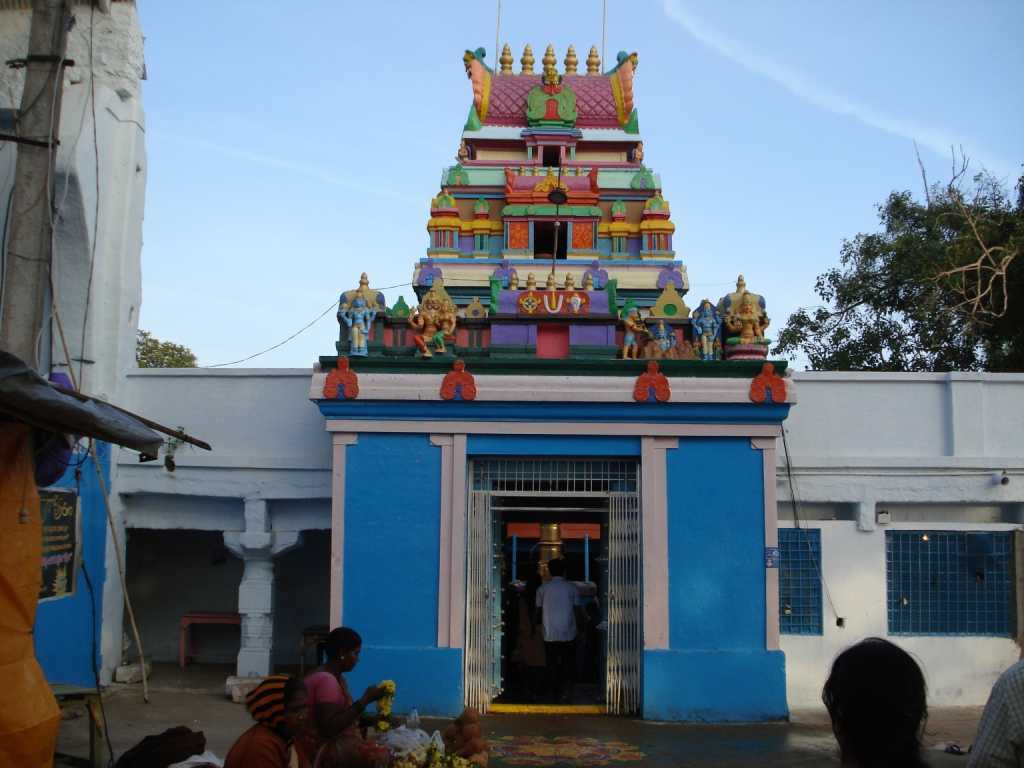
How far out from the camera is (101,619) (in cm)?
1141

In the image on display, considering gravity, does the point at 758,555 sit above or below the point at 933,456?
below

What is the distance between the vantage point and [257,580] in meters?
11.6

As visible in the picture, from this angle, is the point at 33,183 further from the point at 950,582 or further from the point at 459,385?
the point at 950,582

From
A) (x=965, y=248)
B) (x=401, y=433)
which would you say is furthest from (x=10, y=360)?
(x=965, y=248)

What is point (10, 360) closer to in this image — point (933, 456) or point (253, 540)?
point (253, 540)

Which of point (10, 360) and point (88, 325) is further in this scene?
point (88, 325)

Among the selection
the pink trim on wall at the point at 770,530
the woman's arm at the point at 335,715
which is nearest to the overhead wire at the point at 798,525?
the pink trim on wall at the point at 770,530

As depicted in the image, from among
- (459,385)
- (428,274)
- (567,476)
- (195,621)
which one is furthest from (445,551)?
(428,274)

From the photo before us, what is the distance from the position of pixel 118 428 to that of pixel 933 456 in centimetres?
897

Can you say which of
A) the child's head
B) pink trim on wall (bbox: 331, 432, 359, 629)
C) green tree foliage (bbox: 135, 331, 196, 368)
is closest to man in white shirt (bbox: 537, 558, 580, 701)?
the child's head

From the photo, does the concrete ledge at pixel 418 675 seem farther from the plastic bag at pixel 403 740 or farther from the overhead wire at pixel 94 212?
the overhead wire at pixel 94 212

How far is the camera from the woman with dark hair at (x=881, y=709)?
8.27 ft

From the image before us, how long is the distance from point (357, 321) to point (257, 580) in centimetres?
337

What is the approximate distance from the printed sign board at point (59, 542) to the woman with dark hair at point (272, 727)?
5480 millimetres
